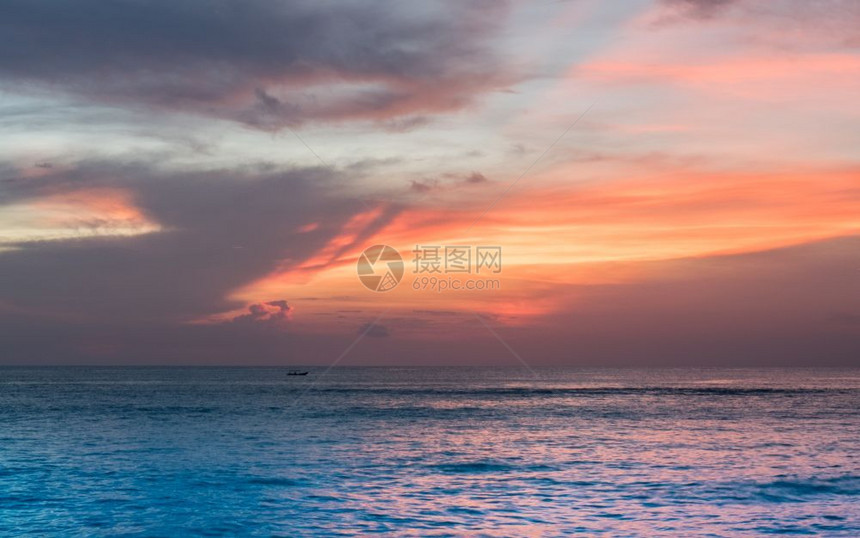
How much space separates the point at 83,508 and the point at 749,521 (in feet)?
75.3

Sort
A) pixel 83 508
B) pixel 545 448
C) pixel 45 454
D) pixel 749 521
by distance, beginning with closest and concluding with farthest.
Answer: pixel 749 521 → pixel 83 508 → pixel 45 454 → pixel 545 448

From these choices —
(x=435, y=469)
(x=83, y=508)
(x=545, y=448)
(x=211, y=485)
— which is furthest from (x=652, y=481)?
(x=83, y=508)

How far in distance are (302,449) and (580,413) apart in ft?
121

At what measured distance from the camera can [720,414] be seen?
7138 cm

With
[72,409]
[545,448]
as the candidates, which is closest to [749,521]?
[545,448]

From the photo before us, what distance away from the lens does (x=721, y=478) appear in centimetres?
3291

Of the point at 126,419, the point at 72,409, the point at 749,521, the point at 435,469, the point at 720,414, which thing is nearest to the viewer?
the point at 749,521

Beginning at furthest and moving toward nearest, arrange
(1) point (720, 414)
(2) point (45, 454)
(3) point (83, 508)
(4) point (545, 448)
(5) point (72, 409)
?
(5) point (72, 409)
(1) point (720, 414)
(4) point (545, 448)
(2) point (45, 454)
(3) point (83, 508)

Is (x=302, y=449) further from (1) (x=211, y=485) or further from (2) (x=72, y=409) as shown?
(2) (x=72, y=409)

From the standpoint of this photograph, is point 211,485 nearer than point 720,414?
Yes

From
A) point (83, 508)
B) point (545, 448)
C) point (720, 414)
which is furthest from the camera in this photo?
point (720, 414)

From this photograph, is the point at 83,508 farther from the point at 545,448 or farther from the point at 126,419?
the point at 126,419

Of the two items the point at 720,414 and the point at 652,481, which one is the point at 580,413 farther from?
the point at 652,481

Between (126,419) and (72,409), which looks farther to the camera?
(72,409)
